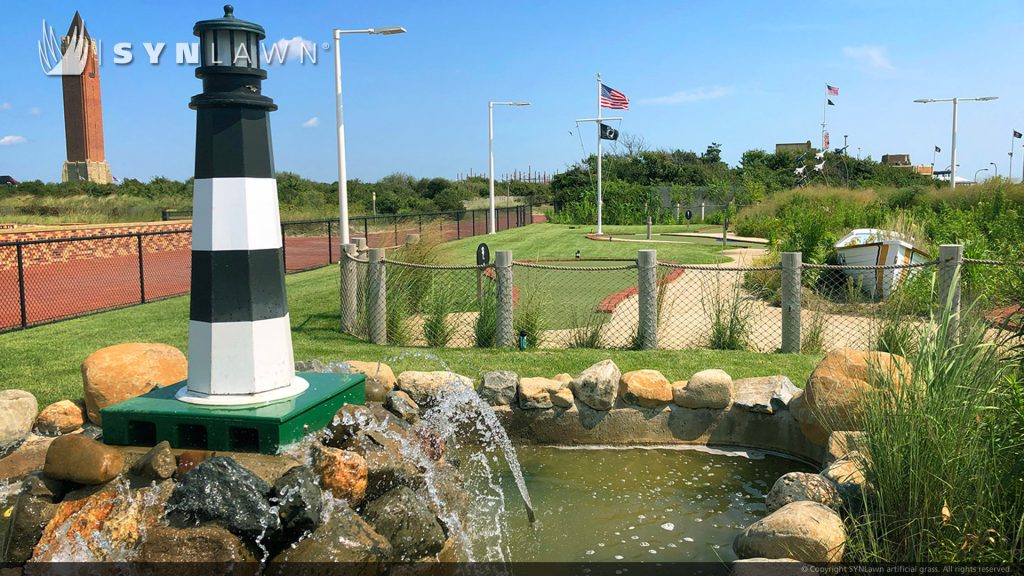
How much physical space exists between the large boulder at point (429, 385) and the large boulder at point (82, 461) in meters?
2.69

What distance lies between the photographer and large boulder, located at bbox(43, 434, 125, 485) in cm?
391

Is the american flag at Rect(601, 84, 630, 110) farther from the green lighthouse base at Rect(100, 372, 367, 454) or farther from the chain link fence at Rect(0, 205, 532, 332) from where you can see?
the green lighthouse base at Rect(100, 372, 367, 454)

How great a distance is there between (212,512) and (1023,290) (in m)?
4.51

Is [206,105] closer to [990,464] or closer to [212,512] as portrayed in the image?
[212,512]

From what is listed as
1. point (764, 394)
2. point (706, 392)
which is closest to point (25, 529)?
A: point (706, 392)

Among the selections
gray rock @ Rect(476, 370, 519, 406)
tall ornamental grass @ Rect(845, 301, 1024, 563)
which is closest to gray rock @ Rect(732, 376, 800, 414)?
gray rock @ Rect(476, 370, 519, 406)

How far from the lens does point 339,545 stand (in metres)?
3.70

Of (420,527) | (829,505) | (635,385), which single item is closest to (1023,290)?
(829,505)

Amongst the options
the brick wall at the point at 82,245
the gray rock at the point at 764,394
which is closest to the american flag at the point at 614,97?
the brick wall at the point at 82,245

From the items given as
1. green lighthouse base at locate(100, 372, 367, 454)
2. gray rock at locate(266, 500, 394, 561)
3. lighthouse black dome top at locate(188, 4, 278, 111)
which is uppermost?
lighthouse black dome top at locate(188, 4, 278, 111)

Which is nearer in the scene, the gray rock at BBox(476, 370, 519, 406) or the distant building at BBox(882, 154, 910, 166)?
the gray rock at BBox(476, 370, 519, 406)

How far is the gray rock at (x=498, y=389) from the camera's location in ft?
21.6

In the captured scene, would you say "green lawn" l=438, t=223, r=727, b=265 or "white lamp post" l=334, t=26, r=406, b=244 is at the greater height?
"white lamp post" l=334, t=26, r=406, b=244

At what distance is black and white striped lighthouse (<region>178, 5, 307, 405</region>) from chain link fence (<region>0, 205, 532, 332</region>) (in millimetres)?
5251
